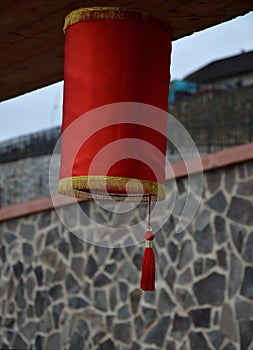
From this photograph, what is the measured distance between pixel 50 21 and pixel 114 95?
315mm

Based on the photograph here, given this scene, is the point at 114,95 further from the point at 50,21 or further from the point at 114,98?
the point at 50,21

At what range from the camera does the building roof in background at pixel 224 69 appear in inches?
786

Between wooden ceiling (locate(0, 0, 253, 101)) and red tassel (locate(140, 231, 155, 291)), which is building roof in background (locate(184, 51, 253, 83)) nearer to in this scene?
wooden ceiling (locate(0, 0, 253, 101))

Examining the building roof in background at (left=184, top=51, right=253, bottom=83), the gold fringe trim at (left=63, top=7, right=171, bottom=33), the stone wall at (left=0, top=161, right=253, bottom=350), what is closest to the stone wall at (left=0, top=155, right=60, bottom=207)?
the stone wall at (left=0, top=161, right=253, bottom=350)

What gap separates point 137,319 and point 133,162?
167 inches

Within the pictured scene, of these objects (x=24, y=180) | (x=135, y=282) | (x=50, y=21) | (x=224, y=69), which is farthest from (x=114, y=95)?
(x=224, y=69)

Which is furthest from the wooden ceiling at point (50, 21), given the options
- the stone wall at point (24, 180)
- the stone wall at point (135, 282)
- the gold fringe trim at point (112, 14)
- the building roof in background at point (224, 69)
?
the building roof in background at point (224, 69)

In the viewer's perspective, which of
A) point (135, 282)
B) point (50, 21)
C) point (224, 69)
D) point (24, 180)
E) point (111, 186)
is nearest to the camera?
point (111, 186)

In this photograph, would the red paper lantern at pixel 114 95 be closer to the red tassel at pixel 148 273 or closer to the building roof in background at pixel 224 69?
the red tassel at pixel 148 273

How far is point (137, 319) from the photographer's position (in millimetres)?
5832

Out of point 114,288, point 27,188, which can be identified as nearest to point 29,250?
point 114,288

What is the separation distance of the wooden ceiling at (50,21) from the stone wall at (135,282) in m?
3.15

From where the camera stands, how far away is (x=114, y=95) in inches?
67.8

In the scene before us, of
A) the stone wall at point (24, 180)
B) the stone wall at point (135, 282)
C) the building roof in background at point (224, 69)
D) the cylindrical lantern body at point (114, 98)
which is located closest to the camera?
the cylindrical lantern body at point (114, 98)
